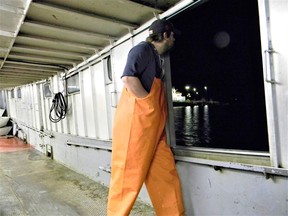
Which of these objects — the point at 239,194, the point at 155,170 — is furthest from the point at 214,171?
the point at 155,170

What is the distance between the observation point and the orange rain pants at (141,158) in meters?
1.74

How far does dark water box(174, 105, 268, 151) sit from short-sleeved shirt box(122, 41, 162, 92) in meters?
0.94

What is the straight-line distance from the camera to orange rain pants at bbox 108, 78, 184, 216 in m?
1.74

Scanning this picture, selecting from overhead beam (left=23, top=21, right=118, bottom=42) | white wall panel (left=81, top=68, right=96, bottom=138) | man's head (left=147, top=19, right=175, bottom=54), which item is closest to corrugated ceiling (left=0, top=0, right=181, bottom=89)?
overhead beam (left=23, top=21, right=118, bottom=42)

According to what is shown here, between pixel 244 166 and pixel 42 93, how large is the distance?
6.22 meters

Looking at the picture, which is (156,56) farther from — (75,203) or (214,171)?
(75,203)

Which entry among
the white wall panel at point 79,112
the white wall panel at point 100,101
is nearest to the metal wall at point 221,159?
the white wall panel at point 100,101

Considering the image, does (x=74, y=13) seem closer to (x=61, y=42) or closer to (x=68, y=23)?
(x=68, y=23)

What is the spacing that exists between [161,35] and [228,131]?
197cm

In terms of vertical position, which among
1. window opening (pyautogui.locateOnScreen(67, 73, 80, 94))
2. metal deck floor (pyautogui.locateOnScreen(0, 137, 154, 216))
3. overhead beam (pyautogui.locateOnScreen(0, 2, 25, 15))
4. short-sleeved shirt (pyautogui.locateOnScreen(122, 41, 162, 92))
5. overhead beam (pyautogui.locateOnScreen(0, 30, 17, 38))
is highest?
overhead beam (pyautogui.locateOnScreen(0, 2, 25, 15))

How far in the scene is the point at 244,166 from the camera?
1.59m

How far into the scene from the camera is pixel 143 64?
1789 millimetres

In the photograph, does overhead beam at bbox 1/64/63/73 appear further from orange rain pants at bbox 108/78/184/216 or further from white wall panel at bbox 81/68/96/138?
orange rain pants at bbox 108/78/184/216

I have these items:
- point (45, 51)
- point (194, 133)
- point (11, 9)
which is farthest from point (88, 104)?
point (11, 9)
